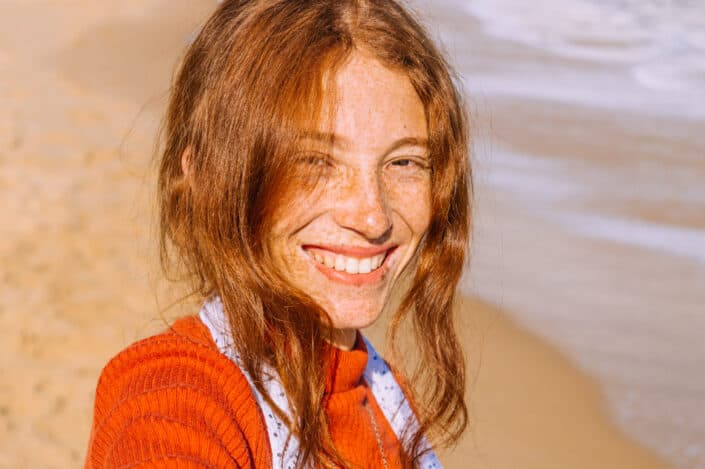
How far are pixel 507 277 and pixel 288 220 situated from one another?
15.7ft

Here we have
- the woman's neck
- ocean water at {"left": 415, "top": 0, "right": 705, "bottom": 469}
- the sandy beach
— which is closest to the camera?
the woman's neck

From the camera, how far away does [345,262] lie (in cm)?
200

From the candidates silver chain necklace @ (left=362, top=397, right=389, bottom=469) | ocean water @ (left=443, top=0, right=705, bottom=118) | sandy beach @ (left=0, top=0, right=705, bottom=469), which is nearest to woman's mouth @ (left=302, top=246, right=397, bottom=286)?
silver chain necklace @ (left=362, top=397, right=389, bottom=469)

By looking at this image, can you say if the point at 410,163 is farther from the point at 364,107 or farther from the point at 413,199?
the point at 364,107

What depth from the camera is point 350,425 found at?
217 cm

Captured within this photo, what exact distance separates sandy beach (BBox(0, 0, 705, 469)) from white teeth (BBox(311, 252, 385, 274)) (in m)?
1.59

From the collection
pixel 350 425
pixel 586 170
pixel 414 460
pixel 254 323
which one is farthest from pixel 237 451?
pixel 586 170

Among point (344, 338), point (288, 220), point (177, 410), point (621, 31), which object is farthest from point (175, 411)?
point (621, 31)

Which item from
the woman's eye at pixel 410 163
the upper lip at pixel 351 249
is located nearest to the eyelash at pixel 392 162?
the woman's eye at pixel 410 163

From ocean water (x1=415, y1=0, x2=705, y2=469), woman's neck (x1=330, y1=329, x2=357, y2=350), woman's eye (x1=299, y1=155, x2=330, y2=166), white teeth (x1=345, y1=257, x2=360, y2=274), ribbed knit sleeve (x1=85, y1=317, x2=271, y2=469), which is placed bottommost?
ocean water (x1=415, y1=0, x2=705, y2=469)

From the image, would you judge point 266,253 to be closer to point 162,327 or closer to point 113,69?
point 162,327

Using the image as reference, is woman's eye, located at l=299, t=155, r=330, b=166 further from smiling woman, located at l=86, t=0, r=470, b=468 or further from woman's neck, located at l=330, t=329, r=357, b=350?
woman's neck, located at l=330, t=329, r=357, b=350

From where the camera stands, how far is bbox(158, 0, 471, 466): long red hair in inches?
74.7

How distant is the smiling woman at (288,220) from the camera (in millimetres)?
1778
